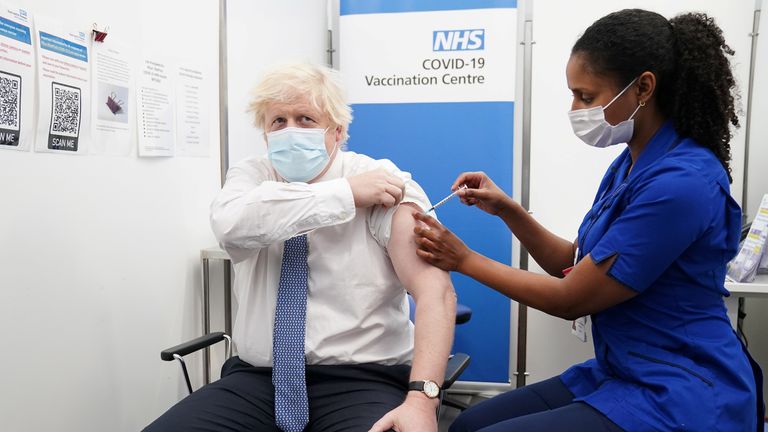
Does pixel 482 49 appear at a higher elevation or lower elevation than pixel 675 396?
higher

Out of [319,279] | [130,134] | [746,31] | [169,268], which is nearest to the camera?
[319,279]

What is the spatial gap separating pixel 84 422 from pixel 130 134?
0.89m

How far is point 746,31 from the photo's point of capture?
2.72 meters

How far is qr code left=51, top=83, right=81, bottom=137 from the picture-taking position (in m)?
1.50

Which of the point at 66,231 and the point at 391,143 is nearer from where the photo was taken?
the point at 66,231

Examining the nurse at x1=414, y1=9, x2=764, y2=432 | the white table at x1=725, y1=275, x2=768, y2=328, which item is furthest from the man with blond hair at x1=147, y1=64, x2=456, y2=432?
the white table at x1=725, y1=275, x2=768, y2=328

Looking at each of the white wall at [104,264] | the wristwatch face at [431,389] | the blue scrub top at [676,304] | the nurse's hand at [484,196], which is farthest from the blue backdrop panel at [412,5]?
the wristwatch face at [431,389]

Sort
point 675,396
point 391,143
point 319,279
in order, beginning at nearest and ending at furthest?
point 675,396
point 319,279
point 391,143

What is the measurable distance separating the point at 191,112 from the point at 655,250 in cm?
170

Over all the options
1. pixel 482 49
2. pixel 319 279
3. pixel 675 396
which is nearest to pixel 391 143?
pixel 482 49

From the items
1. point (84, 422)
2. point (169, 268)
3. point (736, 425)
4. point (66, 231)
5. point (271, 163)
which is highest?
point (271, 163)

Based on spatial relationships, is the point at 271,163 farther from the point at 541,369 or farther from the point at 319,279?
the point at 541,369

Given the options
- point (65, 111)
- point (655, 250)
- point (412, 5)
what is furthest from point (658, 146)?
point (412, 5)

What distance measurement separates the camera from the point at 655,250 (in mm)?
1102
